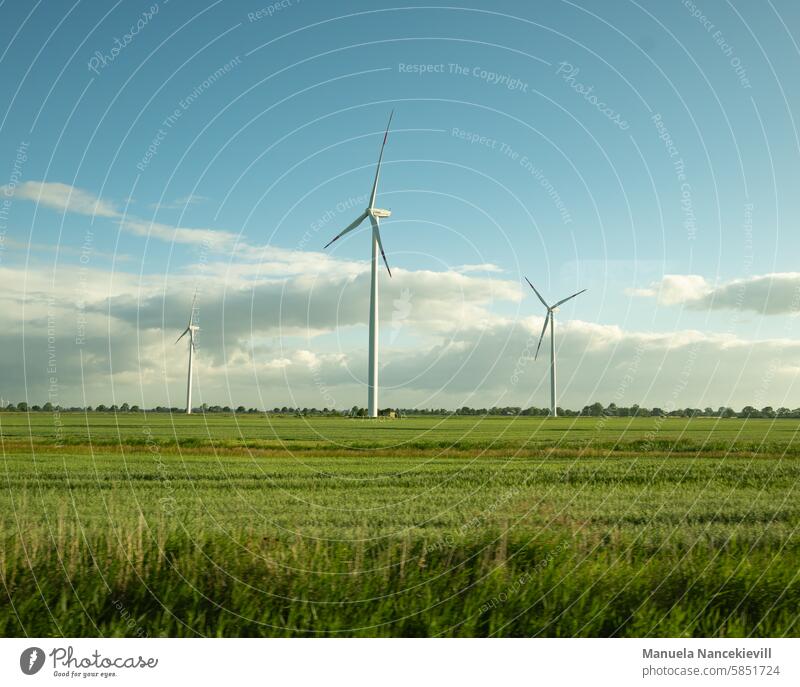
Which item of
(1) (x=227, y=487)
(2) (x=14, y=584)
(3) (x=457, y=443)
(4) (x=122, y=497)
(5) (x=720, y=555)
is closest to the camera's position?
(2) (x=14, y=584)

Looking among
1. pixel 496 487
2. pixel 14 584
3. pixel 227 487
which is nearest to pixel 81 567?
pixel 14 584

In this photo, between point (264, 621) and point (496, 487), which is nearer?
point (264, 621)

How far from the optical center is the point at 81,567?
454 inches

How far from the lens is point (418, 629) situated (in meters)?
10.2

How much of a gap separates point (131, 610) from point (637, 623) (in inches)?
294

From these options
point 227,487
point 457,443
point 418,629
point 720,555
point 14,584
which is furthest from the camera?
point 457,443

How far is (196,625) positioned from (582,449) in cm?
5851

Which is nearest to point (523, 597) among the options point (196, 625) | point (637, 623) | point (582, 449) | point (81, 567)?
point (637, 623)

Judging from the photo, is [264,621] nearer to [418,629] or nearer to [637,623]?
[418,629]

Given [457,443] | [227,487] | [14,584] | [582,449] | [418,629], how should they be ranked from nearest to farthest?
1. [418,629]
2. [14,584]
3. [227,487]
4. [582,449]
5. [457,443]
